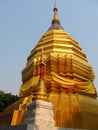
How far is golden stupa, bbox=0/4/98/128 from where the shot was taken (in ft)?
41.8

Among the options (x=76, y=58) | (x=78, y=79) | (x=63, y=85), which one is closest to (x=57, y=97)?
(x=63, y=85)

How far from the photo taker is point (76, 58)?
1570 cm

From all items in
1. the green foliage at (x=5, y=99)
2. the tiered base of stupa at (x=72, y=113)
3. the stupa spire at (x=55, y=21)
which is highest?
the stupa spire at (x=55, y=21)

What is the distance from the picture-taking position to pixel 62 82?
1441cm

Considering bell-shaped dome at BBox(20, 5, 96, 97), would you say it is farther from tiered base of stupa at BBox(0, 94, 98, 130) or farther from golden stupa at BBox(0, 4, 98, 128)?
tiered base of stupa at BBox(0, 94, 98, 130)

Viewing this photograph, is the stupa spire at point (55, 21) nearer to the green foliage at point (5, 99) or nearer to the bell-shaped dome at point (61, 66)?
the bell-shaped dome at point (61, 66)

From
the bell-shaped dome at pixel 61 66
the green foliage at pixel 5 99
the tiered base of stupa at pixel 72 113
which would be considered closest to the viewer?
the tiered base of stupa at pixel 72 113

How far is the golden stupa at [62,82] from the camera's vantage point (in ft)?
41.8

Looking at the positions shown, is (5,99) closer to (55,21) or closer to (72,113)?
(55,21)

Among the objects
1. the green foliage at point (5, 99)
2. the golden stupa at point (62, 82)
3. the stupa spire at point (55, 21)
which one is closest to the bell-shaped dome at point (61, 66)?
the golden stupa at point (62, 82)

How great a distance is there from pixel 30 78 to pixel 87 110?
13.6ft

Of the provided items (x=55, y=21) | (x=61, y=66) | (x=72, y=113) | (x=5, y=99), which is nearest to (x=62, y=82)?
(x=61, y=66)

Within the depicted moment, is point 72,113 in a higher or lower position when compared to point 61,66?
lower

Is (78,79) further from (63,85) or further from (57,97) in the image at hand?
(57,97)
